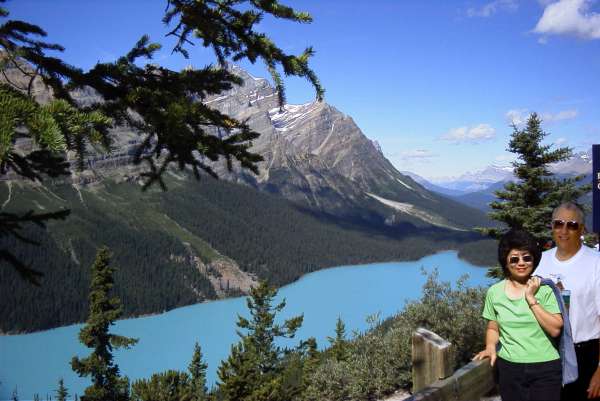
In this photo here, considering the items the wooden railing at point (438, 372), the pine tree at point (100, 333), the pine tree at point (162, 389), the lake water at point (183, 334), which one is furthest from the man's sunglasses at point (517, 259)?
the lake water at point (183, 334)

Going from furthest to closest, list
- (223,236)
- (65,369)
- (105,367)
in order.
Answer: (223,236) → (65,369) → (105,367)

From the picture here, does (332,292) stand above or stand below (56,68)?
below

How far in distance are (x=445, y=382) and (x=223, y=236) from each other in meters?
190

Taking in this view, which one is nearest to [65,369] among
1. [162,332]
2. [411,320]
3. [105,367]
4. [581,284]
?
[162,332]

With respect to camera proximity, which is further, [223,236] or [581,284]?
[223,236]

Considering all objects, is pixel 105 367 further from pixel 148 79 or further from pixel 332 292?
pixel 332 292

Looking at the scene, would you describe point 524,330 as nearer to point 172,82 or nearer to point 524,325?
point 524,325

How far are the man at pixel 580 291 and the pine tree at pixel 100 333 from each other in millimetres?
24443

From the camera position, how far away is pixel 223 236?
191 meters

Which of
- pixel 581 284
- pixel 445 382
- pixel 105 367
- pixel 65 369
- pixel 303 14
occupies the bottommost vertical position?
pixel 65 369

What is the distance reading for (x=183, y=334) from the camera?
113625mm

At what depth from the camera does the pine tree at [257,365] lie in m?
19.6

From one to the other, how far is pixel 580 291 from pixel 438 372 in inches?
54.7

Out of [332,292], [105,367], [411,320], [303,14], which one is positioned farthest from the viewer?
[332,292]
